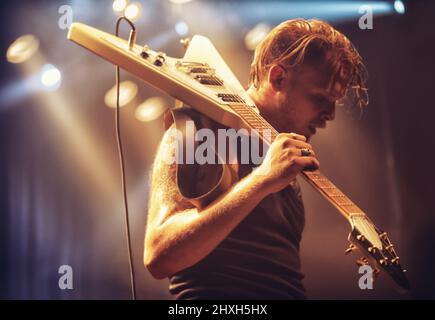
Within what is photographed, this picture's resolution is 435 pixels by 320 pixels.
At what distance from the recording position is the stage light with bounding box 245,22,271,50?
2.53 metres

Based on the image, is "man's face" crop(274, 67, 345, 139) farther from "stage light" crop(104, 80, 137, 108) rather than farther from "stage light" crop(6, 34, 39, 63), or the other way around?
"stage light" crop(6, 34, 39, 63)

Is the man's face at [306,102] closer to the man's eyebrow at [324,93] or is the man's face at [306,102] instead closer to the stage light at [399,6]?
the man's eyebrow at [324,93]

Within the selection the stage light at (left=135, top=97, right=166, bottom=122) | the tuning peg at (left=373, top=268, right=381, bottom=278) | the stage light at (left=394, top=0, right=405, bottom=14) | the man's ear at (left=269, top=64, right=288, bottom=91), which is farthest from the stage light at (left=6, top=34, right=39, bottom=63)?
the tuning peg at (left=373, top=268, right=381, bottom=278)

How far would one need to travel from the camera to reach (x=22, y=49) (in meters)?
2.64

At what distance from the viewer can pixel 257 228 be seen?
147 cm

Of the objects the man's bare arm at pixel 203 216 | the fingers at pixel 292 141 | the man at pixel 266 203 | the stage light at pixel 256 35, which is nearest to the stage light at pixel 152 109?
the stage light at pixel 256 35

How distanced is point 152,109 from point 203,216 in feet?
5.14

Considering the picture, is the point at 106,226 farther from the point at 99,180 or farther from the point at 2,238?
the point at 2,238

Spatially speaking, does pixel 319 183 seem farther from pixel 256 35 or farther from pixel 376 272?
pixel 256 35

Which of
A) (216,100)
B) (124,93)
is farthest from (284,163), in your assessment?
(124,93)
